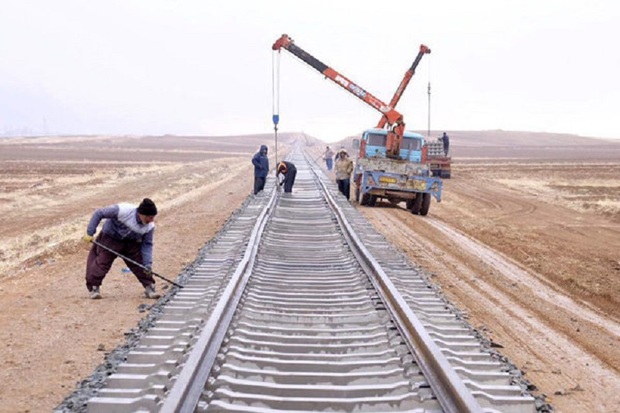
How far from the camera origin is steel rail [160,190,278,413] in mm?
4918

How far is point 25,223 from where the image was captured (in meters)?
21.3

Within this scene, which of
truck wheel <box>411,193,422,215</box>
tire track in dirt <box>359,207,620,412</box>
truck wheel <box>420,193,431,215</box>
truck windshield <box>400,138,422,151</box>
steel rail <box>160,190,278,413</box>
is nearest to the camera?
steel rail <box>160,190,278,413</box>

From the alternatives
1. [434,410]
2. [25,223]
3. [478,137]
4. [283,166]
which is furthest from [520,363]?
[478,137]

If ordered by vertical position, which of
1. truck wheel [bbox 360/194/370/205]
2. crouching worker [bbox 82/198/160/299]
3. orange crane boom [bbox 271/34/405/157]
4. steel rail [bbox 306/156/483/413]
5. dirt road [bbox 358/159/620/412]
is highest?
orange crane boom [bbox 271/34/405/157]

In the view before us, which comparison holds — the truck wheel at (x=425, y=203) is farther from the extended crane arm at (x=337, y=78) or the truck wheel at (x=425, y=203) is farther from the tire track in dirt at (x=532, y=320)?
the tire track in dirt at (x=532, y=320)

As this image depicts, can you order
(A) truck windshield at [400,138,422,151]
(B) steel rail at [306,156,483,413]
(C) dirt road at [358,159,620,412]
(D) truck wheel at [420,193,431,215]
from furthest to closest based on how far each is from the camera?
(A) truck windshield at [400,138,422,151]
(D) truck wheel at [420,193,431,215]
(C) dirt road at [358,159,620,412]
(B) steel rail at [306,156,483,413]

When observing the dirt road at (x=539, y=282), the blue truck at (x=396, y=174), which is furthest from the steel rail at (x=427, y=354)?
the blue truck at (x=396, y=174)

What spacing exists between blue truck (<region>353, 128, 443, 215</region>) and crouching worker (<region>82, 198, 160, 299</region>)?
12561 millimetres

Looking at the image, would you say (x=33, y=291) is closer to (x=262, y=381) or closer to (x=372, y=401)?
(x=262, y=381)

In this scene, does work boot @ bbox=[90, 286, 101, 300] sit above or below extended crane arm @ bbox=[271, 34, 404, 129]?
below

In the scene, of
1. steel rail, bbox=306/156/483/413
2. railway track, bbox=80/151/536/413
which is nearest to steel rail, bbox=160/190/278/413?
railway track, bbox=80/151/536/413

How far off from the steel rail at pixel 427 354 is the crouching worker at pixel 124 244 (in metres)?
2.87

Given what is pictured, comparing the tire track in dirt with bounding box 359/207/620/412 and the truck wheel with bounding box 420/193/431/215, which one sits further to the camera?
the truck wheel with bounding box 420/193/431/215

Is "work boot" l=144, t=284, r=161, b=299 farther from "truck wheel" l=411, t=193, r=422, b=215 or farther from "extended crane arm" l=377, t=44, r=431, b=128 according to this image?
"extended crane arm" l=377, t=44, r=431, b=128
